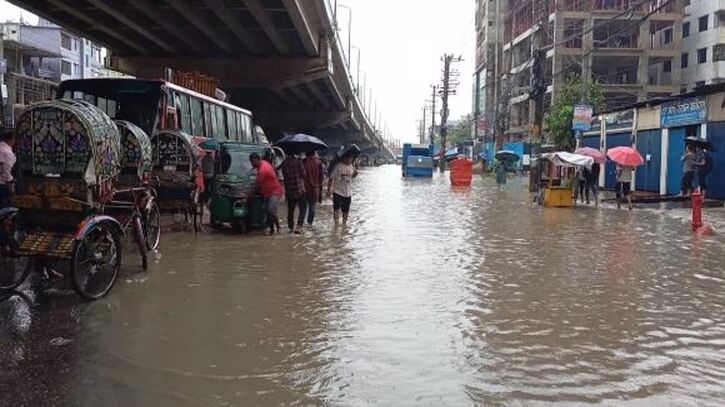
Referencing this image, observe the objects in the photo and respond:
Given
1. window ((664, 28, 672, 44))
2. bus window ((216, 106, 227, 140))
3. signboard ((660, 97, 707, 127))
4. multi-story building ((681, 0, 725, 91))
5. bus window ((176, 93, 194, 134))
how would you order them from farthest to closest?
window ((664, 28, 672, 44)) → multi-story building ((681, 0, 725, 91)) → signboard ((660, 97, 707, 127)) → bus window ((216, 106, 227, 140)) → bus window ((176, 93, 194, 134))

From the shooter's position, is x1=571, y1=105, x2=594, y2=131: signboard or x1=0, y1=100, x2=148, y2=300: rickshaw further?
x1=571, y1=105, x2=594, y2=131: signboard

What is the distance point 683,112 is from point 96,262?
22.6 m

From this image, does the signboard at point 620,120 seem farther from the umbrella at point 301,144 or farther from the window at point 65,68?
the window at point 65,68

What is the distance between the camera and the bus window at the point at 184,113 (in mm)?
14391

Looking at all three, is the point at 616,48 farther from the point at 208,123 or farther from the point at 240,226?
the point at 240,226

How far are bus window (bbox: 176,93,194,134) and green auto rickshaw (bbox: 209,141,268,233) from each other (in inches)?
70.5

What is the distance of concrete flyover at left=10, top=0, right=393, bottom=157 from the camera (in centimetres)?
2084

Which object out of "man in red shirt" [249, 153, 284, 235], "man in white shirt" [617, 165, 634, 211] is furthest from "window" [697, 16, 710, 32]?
"man in red shirt" [249, 153, 284, 235]

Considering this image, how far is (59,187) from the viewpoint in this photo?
22.9 ft

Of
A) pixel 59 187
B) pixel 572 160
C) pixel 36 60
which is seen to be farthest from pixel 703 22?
pixel 59 187

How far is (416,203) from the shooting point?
74.5 ft

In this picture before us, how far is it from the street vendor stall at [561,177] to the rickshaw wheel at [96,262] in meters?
15.6

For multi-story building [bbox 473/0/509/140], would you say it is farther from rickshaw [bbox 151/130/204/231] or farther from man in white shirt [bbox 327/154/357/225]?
rickshaw [bbox 151/130/204/231]

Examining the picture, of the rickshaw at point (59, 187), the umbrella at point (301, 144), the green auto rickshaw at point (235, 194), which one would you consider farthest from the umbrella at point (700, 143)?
the rickshaw at point (59, 187)
